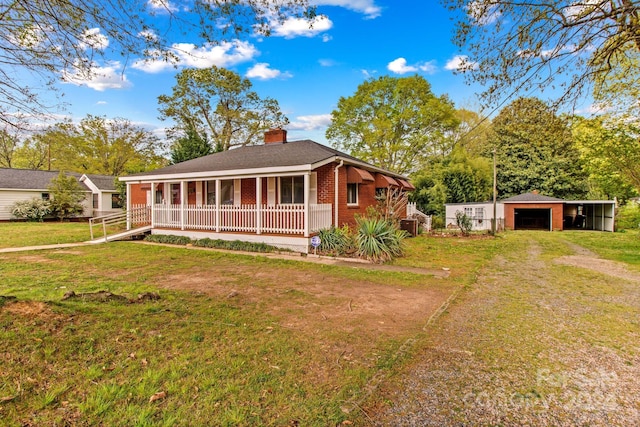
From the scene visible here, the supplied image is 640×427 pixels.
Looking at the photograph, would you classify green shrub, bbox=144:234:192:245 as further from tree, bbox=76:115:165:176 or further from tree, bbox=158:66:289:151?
tree, bbox=76:115:165:176

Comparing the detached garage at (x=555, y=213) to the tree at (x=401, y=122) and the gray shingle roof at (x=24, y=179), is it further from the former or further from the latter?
the gray shingle roof at (x=24, y=179)

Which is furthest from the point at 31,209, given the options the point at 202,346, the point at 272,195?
the point at 202,346

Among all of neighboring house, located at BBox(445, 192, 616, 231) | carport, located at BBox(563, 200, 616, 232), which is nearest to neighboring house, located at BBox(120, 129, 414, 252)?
neighboring house, located at BBox(445, 192, 616, 231)

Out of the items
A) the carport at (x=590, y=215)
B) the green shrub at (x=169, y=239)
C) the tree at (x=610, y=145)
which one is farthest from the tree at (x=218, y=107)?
the carport at (x=590, y=215)

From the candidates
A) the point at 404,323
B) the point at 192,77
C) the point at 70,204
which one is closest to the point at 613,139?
the point at 404,323

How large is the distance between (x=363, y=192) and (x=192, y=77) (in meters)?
23.0

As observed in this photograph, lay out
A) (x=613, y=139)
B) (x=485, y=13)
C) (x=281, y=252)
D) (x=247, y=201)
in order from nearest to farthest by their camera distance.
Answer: (x=485, y=13) < (x=281, y=252) < (x=247, y=201) < (x=613, y=139)

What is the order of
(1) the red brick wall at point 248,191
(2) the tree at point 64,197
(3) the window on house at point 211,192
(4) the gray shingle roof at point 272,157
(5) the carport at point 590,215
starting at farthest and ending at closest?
(2) the tree at point 64,197, (5) the carport at point 590,215, (3) the window on house at point 211,192, (1) the red brick wall at point 248,191, (4) the gray shingle roof at point 272,157

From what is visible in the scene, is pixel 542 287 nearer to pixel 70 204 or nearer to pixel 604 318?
pixel 604 318

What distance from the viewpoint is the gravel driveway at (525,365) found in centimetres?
261

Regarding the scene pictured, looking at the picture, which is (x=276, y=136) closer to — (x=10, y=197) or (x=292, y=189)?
(x=292, y=189)

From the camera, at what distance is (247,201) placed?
13859 millimetres

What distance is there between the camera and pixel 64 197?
24.7 m

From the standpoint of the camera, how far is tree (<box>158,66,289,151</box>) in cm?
2981
